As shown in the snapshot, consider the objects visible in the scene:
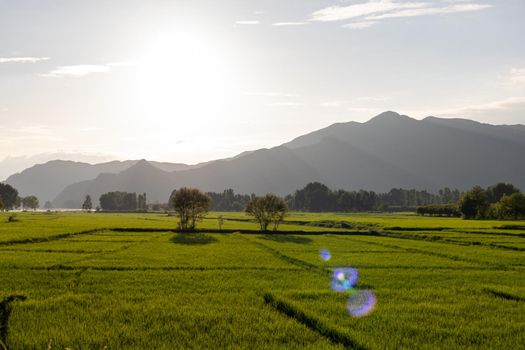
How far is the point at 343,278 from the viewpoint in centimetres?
2981

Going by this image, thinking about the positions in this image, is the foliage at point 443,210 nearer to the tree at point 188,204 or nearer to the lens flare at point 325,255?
the tree at point 188,204

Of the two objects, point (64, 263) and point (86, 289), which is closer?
point (86, 289)

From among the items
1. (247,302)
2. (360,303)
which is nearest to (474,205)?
(360,303)

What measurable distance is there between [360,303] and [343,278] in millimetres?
8003

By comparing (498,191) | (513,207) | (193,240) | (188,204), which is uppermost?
(498,191)

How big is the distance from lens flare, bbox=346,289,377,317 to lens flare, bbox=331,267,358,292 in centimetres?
131

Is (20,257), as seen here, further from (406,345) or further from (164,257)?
(406,345)

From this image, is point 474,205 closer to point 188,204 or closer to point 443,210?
point 443,210

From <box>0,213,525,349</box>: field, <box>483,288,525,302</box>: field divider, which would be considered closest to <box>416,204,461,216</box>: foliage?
<box>0,213,525,349</box>: field

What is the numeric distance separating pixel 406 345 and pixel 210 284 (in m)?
13.7

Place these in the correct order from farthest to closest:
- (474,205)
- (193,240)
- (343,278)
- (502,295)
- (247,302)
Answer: (474,205), (193,240), (343,278), (502,295), (247,302)

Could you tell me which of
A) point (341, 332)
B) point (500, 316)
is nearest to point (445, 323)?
point (500, 316)

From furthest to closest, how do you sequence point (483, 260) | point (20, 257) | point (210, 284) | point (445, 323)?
point (483, 260) → point (20, 257) → point (210, 284) → point (445, 323)

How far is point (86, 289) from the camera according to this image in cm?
2458
